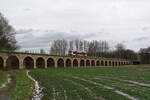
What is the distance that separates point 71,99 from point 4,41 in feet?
114

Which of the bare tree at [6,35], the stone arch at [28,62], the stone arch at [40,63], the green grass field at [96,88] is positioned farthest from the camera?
the stone arch at [40,63]

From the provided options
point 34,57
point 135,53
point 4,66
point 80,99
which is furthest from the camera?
point 135,53

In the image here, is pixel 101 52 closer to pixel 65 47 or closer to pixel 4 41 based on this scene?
pixel 65 47

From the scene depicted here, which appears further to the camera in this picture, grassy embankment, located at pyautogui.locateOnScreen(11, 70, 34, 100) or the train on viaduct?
the train on viaduct

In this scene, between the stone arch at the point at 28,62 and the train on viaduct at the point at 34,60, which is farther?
the stone arch at the point at 28,62

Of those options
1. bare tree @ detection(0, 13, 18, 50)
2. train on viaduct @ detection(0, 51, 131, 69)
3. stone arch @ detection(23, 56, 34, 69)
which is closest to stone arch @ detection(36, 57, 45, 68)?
train on viaduct @ detection(0, 51, 131, 69)

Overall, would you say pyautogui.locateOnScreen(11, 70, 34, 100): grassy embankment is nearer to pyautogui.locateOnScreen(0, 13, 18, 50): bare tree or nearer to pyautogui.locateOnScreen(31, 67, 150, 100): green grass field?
pyautogui.locateOnScreen(31, 67, 150, 100): green grass field

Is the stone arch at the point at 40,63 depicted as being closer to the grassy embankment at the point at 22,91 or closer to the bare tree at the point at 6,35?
the bare tree at the point at 6,35

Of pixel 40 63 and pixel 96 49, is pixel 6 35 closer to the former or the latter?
pixel 40 63

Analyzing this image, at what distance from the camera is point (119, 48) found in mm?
123375

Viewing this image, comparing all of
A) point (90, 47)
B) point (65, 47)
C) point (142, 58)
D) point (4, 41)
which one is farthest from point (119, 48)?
point (4, 41)

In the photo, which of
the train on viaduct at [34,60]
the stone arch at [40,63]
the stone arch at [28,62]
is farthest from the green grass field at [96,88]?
the stone arch at [40,63]

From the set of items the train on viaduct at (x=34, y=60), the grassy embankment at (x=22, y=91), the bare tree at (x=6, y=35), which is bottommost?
the grassy embankment at (x=22, y=91)

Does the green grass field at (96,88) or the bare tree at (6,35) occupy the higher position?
the bare tree at (6,35)
